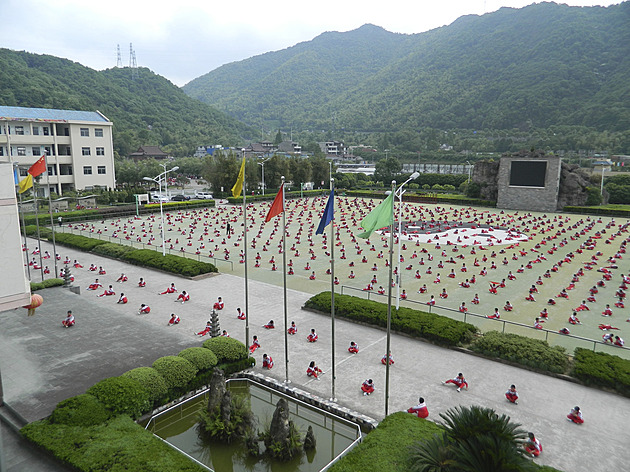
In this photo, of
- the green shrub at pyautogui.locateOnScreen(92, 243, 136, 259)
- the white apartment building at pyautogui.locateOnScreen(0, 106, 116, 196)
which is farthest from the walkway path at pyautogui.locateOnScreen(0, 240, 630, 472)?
the white apartment building at pyautogui.locateOnScreen(0, 106, 116, 196)

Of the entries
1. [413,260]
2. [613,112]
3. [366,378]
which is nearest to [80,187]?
[413,260]

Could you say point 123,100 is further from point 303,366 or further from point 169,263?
point 303,366

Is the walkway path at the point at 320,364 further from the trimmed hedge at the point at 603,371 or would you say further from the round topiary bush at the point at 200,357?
the round topiary bush at the point at 200,357

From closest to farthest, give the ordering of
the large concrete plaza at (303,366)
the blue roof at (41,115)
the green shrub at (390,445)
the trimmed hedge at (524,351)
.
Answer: the green shrub at (390,445)
the large concrete plaza at (303,366)
the trimmed hedge at (524,351)
the blue roof at (41,115)

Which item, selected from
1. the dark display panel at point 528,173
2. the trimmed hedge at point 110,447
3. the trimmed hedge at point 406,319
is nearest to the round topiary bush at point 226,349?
the trimmed hedge at point 110,447

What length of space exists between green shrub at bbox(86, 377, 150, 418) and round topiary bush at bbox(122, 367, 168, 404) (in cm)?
15

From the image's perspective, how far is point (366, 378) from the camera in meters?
14.3

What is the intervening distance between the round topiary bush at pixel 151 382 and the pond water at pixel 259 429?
2.03 ft

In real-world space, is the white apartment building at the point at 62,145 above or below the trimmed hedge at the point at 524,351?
above

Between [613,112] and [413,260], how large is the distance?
115147 millimetres

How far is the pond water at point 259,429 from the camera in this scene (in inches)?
406

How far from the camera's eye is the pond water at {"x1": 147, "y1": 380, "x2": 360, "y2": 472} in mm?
10309

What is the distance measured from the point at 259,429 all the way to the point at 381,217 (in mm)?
6632

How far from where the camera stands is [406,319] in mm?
17875
